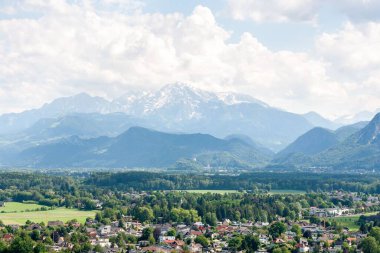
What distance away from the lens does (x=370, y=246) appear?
7756 cm

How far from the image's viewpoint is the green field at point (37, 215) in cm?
11281

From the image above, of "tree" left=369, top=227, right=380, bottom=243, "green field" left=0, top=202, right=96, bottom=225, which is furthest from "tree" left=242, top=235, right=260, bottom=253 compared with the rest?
"green field" left=0, top=202, right=96, bottom=225

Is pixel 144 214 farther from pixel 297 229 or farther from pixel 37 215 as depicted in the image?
pixel 297 229

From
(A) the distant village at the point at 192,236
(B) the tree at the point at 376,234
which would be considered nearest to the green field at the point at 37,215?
(A) the distant village at the point at 192,236

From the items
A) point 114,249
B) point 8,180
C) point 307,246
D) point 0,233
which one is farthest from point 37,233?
point 8,180

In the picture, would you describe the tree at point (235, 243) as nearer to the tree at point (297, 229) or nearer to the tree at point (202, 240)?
the tree at point (202, 240)

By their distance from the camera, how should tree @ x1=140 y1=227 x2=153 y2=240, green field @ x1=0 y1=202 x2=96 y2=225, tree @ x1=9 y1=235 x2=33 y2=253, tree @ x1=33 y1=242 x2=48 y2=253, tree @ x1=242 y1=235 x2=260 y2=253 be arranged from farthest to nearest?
green field @ x1=0 y1=202 x2=96 y2=225 < tree @ x1=140 y1=227 x2=153 y2=240 < tree @ x1=242 y1=235 x2=260 y2=253 < tree @ x1=33 y1=242 x2=48 y2=253 < tree @ x1=9 y1=235 x2=33 y2=253

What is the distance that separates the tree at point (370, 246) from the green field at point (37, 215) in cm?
5110

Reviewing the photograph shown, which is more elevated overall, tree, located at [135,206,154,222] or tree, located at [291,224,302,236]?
tree, located at [135,206,154,222]

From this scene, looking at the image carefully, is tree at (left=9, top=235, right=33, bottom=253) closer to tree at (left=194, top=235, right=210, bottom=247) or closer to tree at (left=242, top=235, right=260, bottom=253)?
tree at (left=194, top=235, right=210, bottom=247)

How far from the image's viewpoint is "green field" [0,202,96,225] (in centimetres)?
11281

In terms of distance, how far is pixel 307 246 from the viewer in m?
85.4

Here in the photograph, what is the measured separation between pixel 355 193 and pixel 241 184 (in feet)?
117

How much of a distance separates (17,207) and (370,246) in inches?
3278
